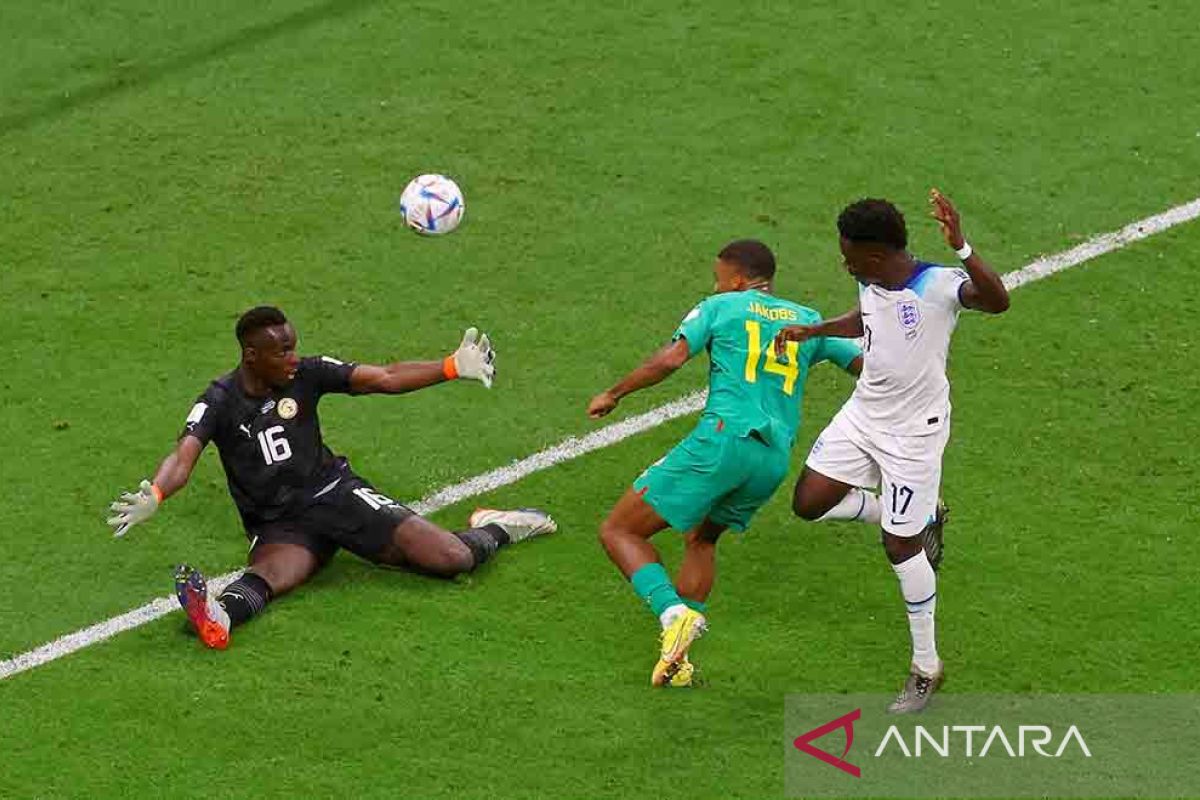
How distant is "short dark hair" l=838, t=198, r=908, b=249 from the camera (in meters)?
9.16

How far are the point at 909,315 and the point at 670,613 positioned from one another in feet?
5.53

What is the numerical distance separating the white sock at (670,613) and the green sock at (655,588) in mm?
15

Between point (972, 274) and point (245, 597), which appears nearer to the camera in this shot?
point (972, 274)

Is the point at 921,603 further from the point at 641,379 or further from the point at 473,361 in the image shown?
the point at 473,361

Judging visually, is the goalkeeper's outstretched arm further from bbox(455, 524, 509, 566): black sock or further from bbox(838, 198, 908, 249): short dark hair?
bbox(838, 198, 908, 249): short dark hair

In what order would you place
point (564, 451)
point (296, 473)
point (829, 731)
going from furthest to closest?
point (564, 451) < point (296, 473) < point (829, 731)

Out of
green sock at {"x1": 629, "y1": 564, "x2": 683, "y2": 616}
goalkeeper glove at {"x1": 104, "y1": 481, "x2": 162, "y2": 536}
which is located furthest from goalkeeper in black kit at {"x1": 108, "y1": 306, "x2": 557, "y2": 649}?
green sock at {"x1": 629, "y1": 564, "x2": 683, "y2": 616}

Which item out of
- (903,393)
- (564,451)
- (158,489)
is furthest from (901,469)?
(158,489)

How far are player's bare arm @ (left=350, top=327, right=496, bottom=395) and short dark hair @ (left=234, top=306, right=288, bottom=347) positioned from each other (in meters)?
0.48

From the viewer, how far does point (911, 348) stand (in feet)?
30.6

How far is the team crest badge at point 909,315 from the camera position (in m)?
9.28

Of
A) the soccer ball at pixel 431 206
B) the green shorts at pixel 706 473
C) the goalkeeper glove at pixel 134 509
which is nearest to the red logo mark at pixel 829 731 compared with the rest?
the green shorts at pixel 706 473

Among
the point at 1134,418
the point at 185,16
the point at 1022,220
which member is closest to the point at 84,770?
the point at 1134,418

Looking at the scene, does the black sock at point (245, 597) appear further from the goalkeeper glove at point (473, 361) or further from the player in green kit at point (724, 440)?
the player in green kit at point (724, 440)
